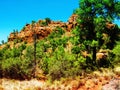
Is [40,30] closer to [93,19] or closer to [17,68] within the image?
[17,68]

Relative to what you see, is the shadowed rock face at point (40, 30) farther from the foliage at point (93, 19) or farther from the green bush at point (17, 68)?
the foliage at point (93, 19)

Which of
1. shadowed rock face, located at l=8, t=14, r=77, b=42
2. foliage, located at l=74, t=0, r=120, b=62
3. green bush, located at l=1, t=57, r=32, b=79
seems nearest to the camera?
foliage, located at l=74, t=0, r=120, b=62

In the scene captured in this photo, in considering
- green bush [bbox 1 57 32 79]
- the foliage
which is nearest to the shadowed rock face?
green bush [bbox 1 57 32 79]

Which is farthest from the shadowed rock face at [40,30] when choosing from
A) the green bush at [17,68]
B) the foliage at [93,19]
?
the foliage at [93,19]

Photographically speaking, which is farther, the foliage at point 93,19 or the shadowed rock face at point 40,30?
the shadowed rock face at point 40,30

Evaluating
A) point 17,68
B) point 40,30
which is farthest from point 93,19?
point 40,30

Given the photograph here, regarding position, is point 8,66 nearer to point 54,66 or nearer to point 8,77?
point 8,77

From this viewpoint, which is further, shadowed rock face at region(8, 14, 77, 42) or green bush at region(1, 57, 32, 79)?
shadowed rock face at region(8, 14, 77, 42)

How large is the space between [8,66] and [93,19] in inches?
706

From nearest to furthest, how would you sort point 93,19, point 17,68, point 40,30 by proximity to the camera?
point 93,19 < point 17,68 < point 40,30

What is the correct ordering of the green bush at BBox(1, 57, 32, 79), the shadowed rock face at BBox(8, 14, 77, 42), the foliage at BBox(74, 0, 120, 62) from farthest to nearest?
the shadowed rock face at BBox(8, 14, 77, 42) < the green bush at BBox(1, 57, 32, 79) < the foliage at BBox(74, 0, 120, 62)

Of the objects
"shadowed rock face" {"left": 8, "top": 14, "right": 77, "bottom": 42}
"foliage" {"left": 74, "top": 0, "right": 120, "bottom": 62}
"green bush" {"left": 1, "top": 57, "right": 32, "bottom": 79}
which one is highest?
"shadowed rock face" {"left": 8, "top": 14, "right": 77, "bottom": 42}

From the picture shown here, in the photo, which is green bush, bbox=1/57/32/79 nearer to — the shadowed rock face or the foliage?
the foliage

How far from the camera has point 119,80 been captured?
26406 millimetres
